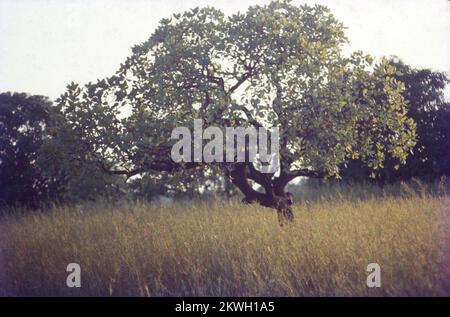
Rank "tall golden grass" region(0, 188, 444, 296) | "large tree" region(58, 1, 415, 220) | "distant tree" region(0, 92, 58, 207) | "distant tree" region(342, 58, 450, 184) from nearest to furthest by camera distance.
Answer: "tall golden grass" region(0, 188, 444, 296) < "large tree" region(58, 1, 415, 220) < "distant tree" region(0, 92, 58, 207) < "distant tree" region(342, 58, 450, 184)

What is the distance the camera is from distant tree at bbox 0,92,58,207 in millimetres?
26812

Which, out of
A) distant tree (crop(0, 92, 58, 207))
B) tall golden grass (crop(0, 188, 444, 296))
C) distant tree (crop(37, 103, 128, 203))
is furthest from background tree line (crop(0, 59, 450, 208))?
tall golden grass (crop(0, 188, 444, 296))

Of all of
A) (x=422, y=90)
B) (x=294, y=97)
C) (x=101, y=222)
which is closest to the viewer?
(x=294, y=97)

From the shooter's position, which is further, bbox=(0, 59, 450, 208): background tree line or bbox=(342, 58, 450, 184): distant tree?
bbox=(342, 58, 450, 184): distant tree

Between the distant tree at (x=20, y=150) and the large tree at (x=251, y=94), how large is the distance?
1839 centimetres

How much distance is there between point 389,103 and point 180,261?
20.5 ft

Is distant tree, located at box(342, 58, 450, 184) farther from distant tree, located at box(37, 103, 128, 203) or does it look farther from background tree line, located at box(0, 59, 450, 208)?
distant tree, located at box(37, 103, 128, 203)

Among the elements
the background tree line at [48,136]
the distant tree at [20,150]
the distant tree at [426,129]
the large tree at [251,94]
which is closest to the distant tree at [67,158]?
the large tree at [251,94]

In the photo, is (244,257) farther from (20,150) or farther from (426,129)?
(426,129)

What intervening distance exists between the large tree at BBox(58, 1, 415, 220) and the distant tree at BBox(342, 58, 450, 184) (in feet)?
63.7

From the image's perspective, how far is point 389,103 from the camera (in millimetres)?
→ 10531
